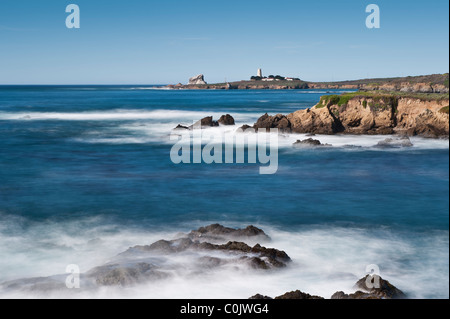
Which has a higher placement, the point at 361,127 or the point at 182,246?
the point at 361,127

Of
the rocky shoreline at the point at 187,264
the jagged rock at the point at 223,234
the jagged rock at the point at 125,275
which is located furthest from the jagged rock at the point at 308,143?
the jagged rock at the point at 125,275

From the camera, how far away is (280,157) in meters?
32.3

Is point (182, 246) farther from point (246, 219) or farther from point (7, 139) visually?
point (7, 139)

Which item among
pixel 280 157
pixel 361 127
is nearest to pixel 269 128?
pixel 361 127

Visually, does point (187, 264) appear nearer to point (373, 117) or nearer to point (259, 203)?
point (259, 203)

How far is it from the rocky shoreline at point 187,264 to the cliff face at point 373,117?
27.9m

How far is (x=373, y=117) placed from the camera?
41625 mm

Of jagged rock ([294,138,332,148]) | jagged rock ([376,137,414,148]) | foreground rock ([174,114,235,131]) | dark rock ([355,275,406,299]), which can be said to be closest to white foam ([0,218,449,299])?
dark rock ([355,275,406,299])

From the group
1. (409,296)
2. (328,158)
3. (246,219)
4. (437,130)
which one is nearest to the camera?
(409,296)

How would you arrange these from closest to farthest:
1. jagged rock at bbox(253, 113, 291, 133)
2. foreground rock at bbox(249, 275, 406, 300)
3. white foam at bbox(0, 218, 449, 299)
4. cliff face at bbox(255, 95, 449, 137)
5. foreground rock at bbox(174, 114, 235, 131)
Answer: foreground rock at bbox(249, 275, 406, 300) < white foam at bbox(0, 218, 449, 299) < cliff face at bbox(255, 95, 449, 137) < jagged rock at bbox(253, 113, 291, 133) < foreground rock at bbox(174, 114, 235, 131)
